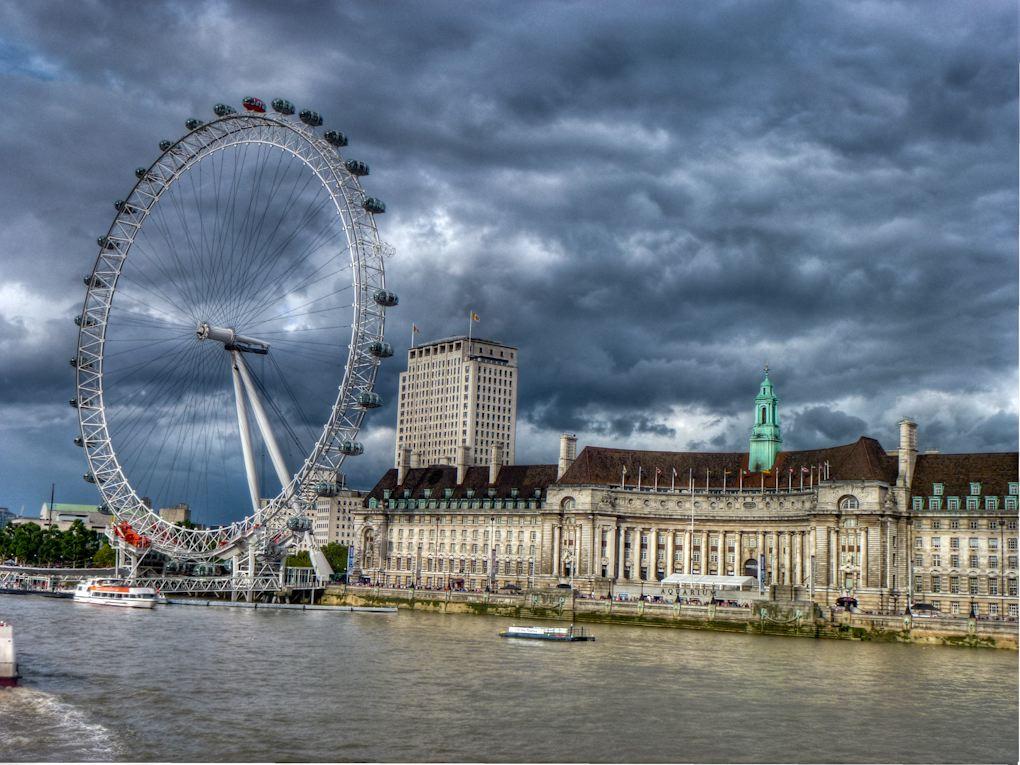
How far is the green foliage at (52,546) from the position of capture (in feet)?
570

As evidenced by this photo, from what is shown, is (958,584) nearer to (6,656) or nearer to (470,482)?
(470,482)

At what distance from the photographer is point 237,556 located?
405 feet

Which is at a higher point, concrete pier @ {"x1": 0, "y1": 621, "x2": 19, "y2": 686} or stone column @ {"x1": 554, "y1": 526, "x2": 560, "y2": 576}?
stone column @ {"x1": 554, "y1": 526, "x2": 560, "y2": 576}

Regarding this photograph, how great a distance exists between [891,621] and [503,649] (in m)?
35.1

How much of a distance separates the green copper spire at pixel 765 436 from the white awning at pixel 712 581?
16495 millimetres

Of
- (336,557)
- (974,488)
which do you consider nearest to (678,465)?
(974,488)

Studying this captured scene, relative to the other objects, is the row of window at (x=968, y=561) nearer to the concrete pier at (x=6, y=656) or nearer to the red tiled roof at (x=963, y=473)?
the red tiled roof at (x=963, y=473)

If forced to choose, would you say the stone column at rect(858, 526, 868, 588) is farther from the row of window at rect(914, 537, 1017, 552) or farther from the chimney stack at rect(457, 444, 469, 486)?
the chimney stack at rect(457, 444, 469, 486)

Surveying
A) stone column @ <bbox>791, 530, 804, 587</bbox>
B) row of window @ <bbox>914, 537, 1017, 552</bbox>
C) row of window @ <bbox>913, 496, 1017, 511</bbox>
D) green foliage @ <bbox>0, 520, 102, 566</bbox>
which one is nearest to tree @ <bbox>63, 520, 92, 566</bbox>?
green foliage @ <bbox>0, 520, 102, 566</bbox>

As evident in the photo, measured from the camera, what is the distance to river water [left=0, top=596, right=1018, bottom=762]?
42.9 m

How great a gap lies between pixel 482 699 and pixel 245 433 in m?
68.0

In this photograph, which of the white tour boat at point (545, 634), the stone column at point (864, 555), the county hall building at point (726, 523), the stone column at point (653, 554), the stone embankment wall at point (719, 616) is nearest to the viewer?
the white tour boat at point (545, 634)

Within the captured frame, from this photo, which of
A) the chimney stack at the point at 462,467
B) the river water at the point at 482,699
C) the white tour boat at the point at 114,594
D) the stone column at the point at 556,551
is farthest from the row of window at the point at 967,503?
the white tour boat at the point at 114,594

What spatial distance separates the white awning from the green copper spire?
16.5 m
